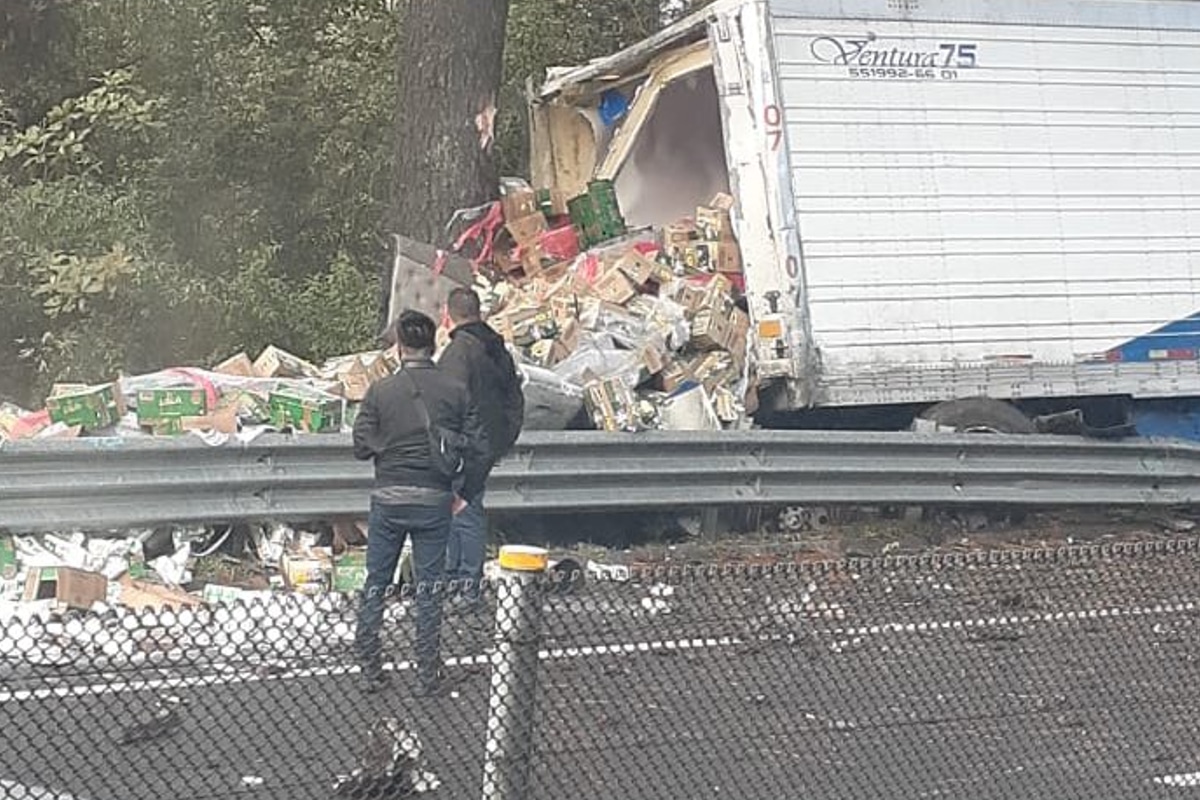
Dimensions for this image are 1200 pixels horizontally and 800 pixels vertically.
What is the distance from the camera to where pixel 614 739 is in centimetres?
474

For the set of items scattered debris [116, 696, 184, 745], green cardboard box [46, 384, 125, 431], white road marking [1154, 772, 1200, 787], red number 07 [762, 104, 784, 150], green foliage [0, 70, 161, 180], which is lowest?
white road marking [1154, 772, 1200, 787]

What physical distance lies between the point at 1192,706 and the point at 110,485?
228 inches

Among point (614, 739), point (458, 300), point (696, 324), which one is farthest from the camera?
point (696, 324)

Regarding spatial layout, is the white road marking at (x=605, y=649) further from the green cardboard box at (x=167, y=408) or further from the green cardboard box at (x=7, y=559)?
the green cardboard box at (x=167, y=408)

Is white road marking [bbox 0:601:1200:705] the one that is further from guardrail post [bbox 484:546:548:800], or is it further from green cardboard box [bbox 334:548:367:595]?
green cardboard box [bbox 334:548:367:595]

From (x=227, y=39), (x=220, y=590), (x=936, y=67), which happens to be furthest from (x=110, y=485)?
(x=227, y=39)

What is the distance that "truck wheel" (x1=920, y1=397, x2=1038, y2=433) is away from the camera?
1209 centimetres

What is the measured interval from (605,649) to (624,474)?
606 cm

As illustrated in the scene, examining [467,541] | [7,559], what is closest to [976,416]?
[467,541]

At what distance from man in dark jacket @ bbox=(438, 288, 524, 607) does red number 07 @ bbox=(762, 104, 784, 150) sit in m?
3.08

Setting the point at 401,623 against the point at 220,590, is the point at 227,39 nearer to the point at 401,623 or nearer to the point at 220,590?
the point at 220,590

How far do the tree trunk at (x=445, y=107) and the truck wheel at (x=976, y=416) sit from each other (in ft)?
12.1

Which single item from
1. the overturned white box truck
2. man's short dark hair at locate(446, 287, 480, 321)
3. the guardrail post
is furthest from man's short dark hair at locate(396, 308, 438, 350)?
the overturned white box truck

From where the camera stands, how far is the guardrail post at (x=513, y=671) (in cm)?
417
